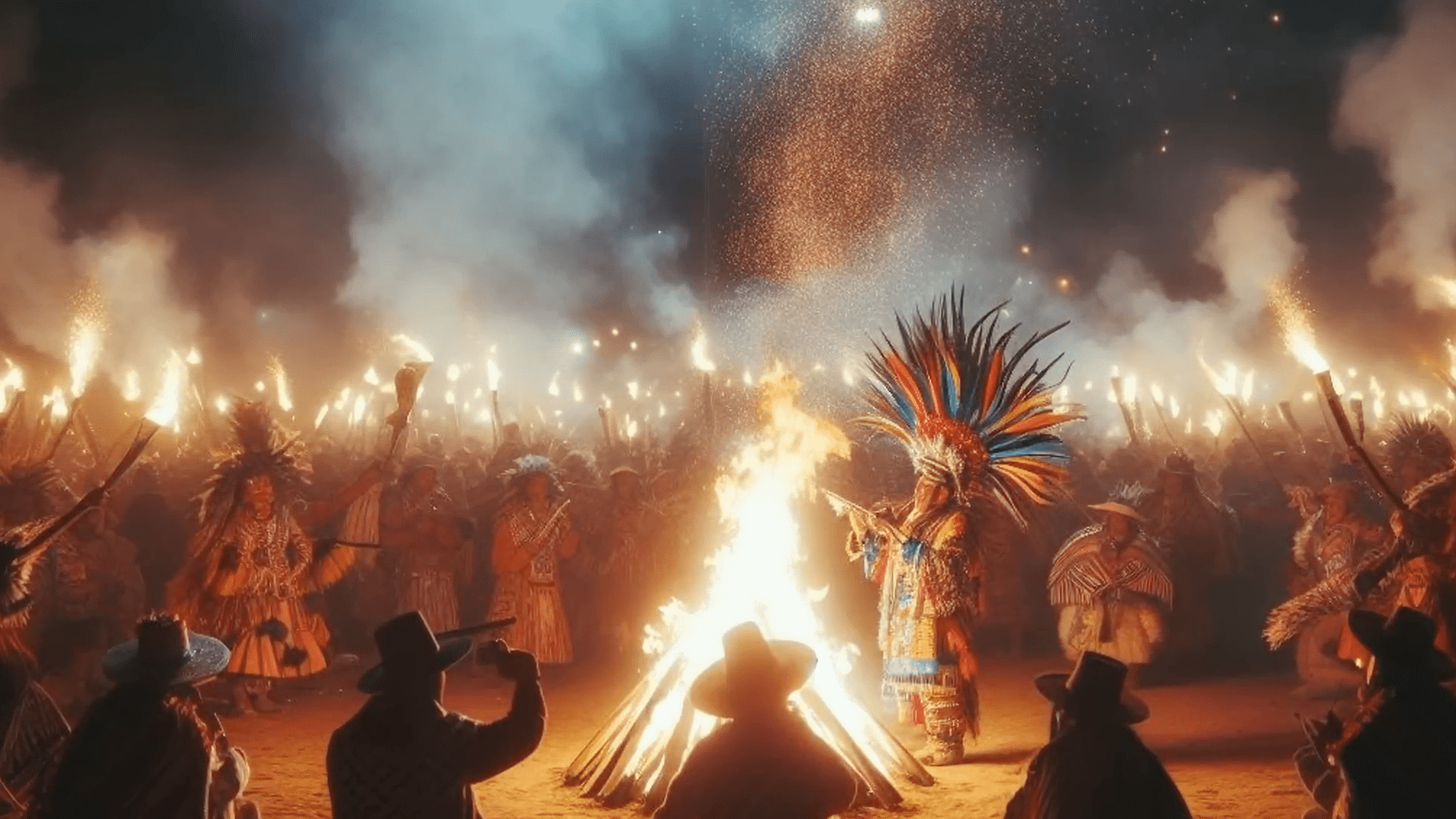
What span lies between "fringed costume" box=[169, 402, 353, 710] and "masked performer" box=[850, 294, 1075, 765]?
547cm

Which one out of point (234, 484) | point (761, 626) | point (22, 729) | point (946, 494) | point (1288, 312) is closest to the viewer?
point (22, 729)

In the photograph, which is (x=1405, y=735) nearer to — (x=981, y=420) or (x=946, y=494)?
(x=946, y=494)

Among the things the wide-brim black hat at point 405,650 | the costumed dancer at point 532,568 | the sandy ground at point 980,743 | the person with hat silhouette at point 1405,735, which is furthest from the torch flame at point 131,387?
the person with hat silhouette at point 1405,735

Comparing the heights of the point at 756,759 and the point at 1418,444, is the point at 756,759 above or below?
below

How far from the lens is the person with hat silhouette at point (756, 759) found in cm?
318

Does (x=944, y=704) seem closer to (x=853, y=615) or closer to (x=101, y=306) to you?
(x=853, y=615)

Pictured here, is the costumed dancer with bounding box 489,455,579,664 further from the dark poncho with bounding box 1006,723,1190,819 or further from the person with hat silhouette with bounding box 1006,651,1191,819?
the dark poncho with bounding box 1006,723,1190,819

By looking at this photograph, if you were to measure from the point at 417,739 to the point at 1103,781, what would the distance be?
7.39 feet

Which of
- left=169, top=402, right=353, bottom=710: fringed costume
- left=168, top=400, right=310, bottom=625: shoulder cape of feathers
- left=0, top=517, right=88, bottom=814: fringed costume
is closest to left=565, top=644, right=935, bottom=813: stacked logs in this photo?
left=0, top=517, right=88, bottom=814: fringed costume

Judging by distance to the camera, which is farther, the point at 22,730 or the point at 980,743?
the point at 980,743

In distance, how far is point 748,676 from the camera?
3.30 meters

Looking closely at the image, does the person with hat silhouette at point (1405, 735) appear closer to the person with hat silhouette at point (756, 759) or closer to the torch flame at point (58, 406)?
the person with hat silhouette at point (756, 759)

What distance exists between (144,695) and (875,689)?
8359 mm

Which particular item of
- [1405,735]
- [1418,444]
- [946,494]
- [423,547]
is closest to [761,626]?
[946,494]
